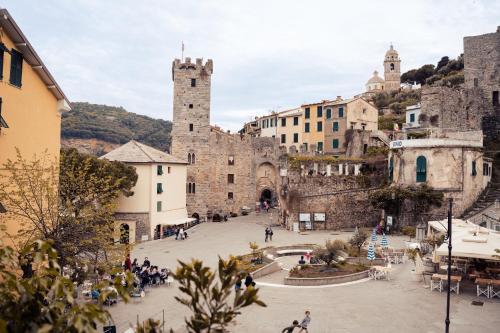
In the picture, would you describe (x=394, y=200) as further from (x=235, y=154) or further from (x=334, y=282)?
(x=235, y=154)

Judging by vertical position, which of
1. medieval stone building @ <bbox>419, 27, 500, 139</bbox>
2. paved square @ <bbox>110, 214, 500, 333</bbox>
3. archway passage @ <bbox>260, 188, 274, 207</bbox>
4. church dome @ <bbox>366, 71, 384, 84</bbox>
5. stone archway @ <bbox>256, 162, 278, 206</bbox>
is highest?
church dome @ <bbox>366, 71, 384, 84</bbox>

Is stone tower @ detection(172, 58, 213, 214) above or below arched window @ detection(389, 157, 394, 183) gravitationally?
above

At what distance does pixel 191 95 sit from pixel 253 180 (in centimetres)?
1291

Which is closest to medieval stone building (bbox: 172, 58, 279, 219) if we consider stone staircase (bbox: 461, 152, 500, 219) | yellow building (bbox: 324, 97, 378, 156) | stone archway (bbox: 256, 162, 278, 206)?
stone archway (bbox: 256, 162, 278, 206)

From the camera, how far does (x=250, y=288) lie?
5305mm

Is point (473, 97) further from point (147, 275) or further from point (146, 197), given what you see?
point (147, 275)

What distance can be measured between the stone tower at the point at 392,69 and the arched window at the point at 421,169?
274 ft

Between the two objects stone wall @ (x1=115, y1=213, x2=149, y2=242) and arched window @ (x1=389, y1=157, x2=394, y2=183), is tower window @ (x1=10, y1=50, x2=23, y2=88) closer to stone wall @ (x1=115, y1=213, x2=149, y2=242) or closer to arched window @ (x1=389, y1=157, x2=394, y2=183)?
stone wall @ (x1=115, y1=213, x2=149, y2=242)

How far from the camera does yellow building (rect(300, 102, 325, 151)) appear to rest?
2169 inches

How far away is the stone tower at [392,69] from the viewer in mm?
115438

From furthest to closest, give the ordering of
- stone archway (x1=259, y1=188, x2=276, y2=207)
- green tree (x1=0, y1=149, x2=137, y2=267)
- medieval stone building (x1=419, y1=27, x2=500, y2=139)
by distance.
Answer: stone archway (x1=259, y1=188, x2=276, y2=207) < medieval stone building (x1=419, y1=27, x2=500, y2=139) < green tree (x1=0, y1=149, x2=137, y2=267)

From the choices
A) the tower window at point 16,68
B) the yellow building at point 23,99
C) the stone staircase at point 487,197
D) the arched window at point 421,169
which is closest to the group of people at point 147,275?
the yellow building at point 23,99

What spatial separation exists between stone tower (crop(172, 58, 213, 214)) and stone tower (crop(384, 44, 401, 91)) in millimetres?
75495

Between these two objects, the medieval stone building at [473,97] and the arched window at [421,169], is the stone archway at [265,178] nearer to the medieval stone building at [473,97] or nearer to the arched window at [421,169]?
Result: the medieval stone building at [473,97]
